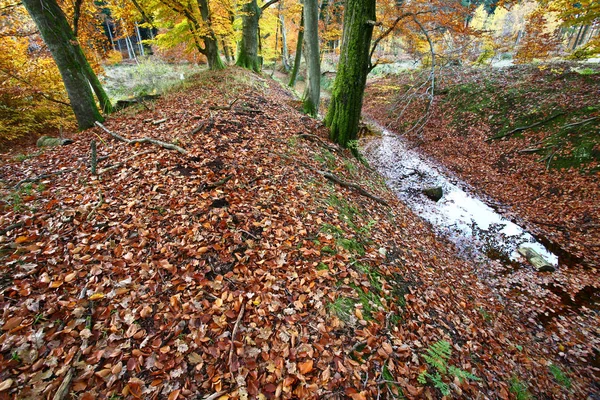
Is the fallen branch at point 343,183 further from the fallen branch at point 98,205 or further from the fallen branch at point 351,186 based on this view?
the fallen branch at point 98,205

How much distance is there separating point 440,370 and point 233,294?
2886 mm

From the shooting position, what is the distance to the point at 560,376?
429 centimetres

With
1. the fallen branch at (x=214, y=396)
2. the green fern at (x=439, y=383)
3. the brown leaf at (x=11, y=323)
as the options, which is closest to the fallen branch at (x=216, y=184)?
the brown leaf at (x=11, y=323)

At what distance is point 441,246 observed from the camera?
7.01 metres

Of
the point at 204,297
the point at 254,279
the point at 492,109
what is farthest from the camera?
the point at 492,109

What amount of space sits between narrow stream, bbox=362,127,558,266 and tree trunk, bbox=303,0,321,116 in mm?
3927

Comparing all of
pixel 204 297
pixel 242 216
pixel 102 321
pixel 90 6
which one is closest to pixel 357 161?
pixel 242 216

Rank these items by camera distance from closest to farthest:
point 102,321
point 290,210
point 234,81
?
point 102,321, point 290,210, point 234,81

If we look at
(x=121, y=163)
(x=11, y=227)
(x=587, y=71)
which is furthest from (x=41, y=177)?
(x=587, y=71)

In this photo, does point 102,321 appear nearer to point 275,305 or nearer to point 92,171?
point 275,305

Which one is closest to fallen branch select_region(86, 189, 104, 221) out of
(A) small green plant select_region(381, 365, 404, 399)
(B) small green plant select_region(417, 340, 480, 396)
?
(A) small green plant select_region(381, 365, 404, 399)

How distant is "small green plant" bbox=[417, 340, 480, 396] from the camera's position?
10.3ft

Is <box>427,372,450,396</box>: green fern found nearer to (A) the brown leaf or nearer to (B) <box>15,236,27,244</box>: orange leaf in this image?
(A) the brown leaf

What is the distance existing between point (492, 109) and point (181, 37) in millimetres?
16298
